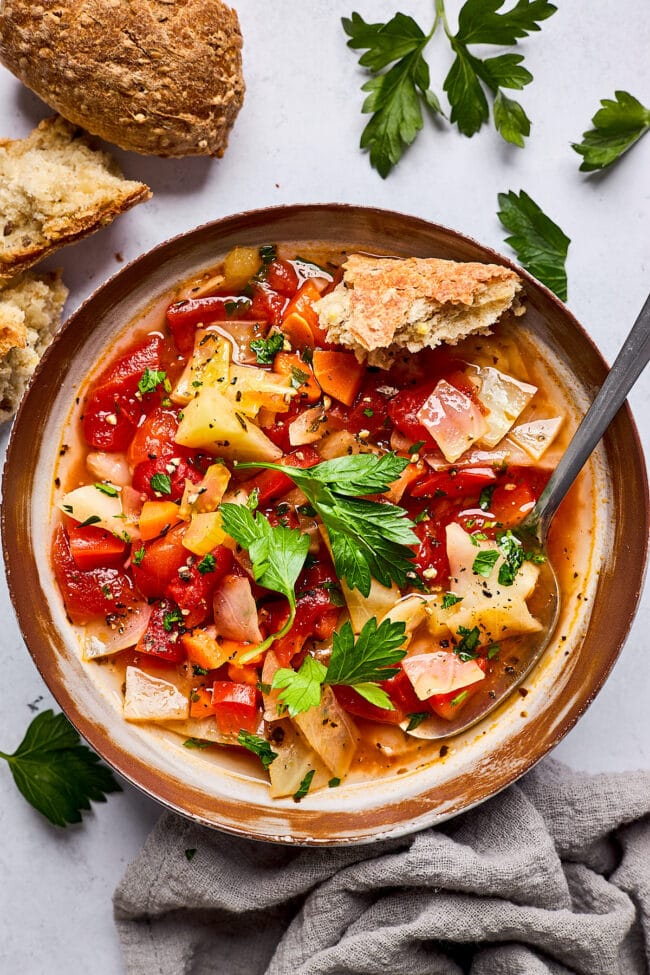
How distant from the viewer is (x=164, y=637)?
345 cm

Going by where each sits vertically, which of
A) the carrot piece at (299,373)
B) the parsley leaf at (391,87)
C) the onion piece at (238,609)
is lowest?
the onion piece at (238,609)

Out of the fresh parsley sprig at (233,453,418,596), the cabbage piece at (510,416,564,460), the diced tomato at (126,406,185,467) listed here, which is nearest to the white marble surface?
the cabbage piece at (510,416,564,460)

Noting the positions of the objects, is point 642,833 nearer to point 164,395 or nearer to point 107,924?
point 107,924

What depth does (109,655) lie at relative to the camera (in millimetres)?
3518

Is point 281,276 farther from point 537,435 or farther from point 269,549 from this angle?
point 537,435

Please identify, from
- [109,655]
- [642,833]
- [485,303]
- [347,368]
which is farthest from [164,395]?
[642,833]

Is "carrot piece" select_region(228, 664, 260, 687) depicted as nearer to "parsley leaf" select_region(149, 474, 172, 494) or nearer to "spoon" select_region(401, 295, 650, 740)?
"spoon" select_region(401, 295, 650, 740)

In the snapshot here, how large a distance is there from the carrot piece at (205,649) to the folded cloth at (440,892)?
0.77 meters

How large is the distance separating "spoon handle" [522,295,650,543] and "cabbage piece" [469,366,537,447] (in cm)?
29

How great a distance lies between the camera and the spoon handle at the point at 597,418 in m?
2.98

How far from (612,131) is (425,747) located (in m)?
2.76

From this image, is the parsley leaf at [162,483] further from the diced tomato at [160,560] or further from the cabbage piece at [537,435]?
the cabbage piece at [537,435]

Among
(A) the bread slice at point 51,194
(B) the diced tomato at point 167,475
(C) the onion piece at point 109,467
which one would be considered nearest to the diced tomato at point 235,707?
(B) the diced tomato at point 167,475

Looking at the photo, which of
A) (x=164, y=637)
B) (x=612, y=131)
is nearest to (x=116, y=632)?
(x=164, y=637)
